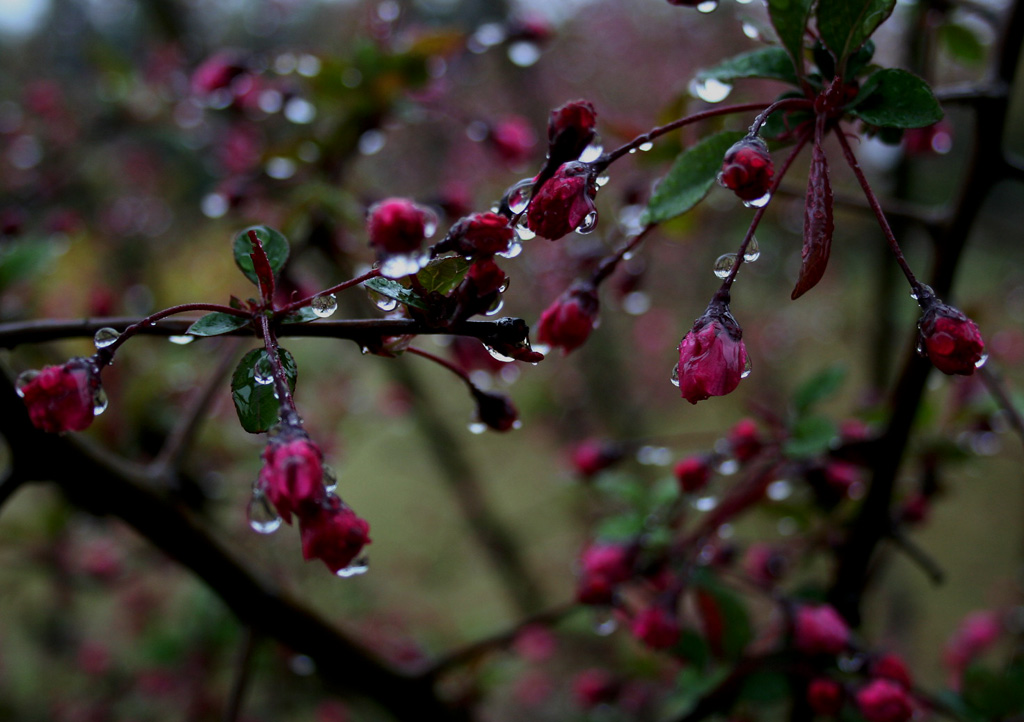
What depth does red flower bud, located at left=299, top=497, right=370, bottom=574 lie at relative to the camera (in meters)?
0.43

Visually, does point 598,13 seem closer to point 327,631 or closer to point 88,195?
point 88,195

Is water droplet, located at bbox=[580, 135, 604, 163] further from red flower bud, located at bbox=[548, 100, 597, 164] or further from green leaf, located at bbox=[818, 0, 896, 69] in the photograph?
green leaf, located at bbox=[818, 0, 896, 69]

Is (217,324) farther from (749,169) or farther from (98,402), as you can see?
(749,169)

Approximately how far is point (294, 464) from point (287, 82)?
956 millimetres

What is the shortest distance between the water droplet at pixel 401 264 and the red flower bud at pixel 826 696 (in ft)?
1.97

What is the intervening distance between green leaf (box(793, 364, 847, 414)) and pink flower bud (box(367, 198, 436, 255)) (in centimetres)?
59

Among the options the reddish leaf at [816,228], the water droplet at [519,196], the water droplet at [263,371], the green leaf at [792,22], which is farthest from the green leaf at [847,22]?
the water droplet at [263,371]

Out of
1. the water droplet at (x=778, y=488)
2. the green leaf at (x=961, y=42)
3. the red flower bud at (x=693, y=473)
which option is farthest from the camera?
the green leaf at (x=961, y=42)

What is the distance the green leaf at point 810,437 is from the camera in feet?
2.47

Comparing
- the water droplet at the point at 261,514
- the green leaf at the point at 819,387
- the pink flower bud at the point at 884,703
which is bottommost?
the pink flower bud at the point at 884,703

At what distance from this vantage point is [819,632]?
2.44 feet

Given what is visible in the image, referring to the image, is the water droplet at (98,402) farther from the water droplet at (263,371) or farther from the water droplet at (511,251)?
the water droplet at (511,251)

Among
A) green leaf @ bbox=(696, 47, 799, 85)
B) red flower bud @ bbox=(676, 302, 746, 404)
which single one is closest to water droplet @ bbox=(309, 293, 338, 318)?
red flower bud @ bbox=(676, 302, 746, 404)

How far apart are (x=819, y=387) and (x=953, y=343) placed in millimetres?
418
